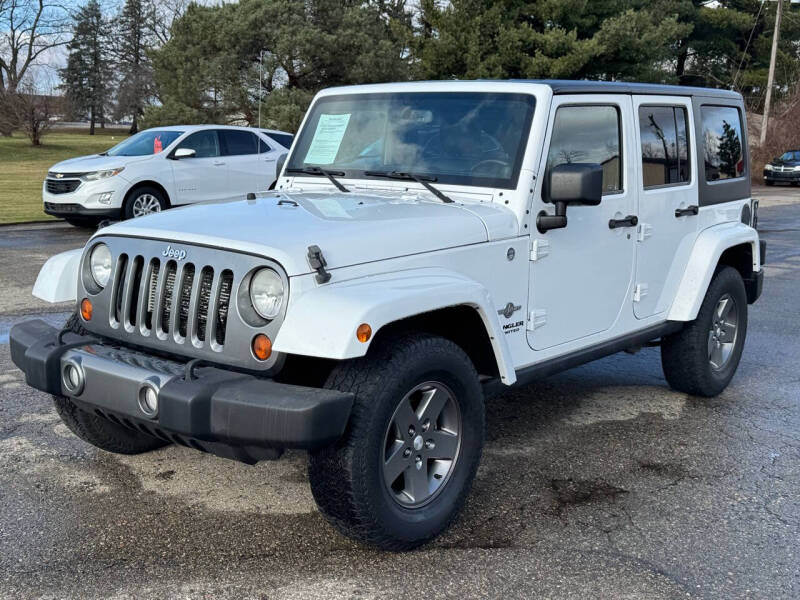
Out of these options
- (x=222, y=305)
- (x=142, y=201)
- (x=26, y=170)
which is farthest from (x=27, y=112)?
(x=222, y=305)

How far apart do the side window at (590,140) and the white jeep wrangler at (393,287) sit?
0.01 m

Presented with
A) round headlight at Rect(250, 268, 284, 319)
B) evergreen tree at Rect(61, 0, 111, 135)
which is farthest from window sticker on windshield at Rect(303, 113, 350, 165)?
evergreen tree at Rect(61, 0, 111, 135)

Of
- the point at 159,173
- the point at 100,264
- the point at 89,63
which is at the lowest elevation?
the point at 159,173

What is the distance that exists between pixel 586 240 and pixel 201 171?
34.2 feet

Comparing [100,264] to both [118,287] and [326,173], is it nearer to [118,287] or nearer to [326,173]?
[118,287]

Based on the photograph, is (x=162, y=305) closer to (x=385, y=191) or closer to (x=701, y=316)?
(x=385, y=191)

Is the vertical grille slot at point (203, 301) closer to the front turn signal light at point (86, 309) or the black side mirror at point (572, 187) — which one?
the front turn signal light at point (86, 309)

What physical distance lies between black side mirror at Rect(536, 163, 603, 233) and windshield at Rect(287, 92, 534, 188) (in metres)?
0.21

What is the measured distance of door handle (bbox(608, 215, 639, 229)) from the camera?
4648 mm

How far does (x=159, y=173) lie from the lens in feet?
44.2

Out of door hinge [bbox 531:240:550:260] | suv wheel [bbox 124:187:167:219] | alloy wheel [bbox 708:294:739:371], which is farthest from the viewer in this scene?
suv wheel [bbox 124:187:167:219]

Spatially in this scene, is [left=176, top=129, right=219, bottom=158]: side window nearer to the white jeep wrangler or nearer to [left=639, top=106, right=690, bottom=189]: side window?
the white jeep wrangler

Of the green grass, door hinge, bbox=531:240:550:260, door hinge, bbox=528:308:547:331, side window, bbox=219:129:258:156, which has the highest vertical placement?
side window, bbox=219:129:258:156

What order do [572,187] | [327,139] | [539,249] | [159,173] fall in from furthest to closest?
[159,173] < [327,139] < [539,249] < [572,187]
